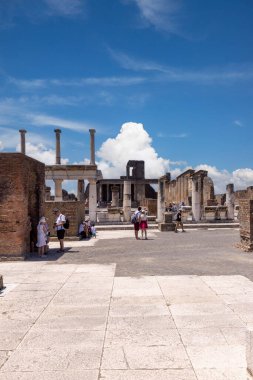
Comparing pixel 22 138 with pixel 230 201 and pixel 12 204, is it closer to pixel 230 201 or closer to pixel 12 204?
pixel 230 201

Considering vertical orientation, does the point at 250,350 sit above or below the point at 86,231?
below

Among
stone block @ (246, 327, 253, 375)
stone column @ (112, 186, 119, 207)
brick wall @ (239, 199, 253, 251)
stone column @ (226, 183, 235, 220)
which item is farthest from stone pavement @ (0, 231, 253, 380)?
stone column @ (112, 186, 119, 207)

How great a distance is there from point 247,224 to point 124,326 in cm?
961

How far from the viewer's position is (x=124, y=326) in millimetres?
5594

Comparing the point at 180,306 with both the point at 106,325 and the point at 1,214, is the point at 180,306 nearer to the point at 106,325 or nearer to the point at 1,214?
the point at 106,325

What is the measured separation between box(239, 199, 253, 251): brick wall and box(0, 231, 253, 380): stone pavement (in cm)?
488

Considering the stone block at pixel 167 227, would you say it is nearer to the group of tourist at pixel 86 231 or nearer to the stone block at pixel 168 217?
the stone block at pixel 168 217

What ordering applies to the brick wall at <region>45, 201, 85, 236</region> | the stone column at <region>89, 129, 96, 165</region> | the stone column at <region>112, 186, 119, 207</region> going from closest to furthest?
the brick wall at <region>45, 201, 85, 236</region>, the stone column at <region>89, 129, 96, 165</region>, the stone column at <region>112, 186, 119, 207</region>

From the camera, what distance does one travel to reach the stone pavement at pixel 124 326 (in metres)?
4.20

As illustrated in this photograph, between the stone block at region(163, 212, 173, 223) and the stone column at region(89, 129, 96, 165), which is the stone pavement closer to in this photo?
the stone block at region(163, 212, 173, 223)

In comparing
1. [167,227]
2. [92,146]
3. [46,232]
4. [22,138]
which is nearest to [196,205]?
[167,227]

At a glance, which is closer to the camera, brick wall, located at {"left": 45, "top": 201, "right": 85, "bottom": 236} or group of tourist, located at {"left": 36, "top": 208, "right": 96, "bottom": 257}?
group of tourist, located at {"left": 36, "top": 208, "right": 96, "bottom": 257}

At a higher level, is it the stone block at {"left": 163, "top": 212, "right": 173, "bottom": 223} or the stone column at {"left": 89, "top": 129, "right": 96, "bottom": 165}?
the stone column at {"left": 89, "top": 129, "right": 96, "bottom": 165}

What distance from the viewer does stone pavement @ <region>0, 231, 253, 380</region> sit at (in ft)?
13.8
